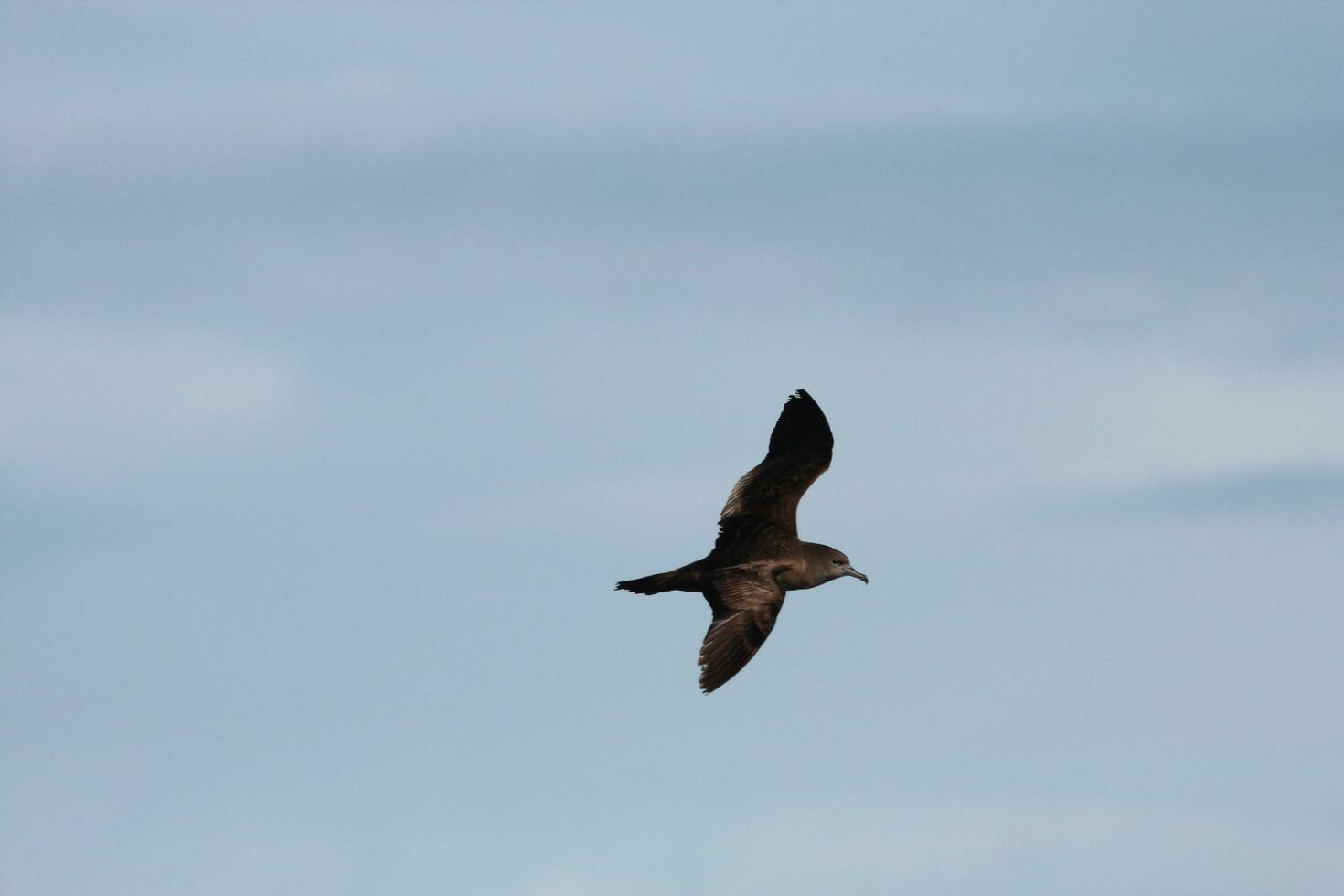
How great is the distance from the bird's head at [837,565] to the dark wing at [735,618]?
3.03 ft

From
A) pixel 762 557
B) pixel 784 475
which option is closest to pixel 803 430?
pixel 784 475

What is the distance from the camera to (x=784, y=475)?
2364 centimetres

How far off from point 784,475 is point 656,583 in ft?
6.93

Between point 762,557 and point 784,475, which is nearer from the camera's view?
point 762,557

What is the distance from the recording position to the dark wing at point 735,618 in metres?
21.8

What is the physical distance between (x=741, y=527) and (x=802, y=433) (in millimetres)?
1468

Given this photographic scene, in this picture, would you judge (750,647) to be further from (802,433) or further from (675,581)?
(802,433)

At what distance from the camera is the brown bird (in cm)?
2217

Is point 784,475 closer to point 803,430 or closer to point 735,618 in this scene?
point 803,430

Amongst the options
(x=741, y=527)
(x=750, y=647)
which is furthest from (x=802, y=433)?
(x=750, y=647)

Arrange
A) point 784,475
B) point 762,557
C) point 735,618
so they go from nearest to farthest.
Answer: point 735,618, point 762,557, point 784,475

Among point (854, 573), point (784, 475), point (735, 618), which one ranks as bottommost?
point (735, 618)

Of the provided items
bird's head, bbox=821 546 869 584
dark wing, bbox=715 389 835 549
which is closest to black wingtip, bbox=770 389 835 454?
dark wing, bbox=715 389 835 549

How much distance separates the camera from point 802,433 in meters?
24.0
